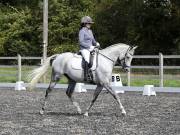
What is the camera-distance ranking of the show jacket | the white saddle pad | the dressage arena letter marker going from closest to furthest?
1. the show jacket
2. the white saddle pad
3. the dressage arena letter marker

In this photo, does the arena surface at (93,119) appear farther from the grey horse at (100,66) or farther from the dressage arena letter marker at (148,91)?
the dressage arena letter marker at (148,91)

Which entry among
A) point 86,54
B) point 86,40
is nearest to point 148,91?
point 86,54

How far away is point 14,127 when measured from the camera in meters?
10.7

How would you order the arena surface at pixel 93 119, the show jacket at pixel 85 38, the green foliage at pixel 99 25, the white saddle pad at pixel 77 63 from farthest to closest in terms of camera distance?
the green foliage at pixel 99 25, the white saddle pad at pixel 77 63, the show jacket at pixel 85 38, the arena surface at pixel 93 119

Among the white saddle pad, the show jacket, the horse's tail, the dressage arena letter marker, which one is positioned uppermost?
the show jacket

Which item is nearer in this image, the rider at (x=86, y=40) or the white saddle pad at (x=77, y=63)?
the rider at (x=86, y=40)

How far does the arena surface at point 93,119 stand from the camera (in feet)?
33.2

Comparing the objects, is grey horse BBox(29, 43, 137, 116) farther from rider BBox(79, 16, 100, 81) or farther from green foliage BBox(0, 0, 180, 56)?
green foliage BBox(0, 0, 180, 56)

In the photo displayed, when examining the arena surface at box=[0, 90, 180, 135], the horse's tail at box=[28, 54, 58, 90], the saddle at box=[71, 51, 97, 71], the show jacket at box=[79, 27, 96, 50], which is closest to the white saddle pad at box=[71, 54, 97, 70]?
the saddle at box=[71, 51, 97, 71]

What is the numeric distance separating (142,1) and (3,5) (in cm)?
1561

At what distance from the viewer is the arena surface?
33.2ft

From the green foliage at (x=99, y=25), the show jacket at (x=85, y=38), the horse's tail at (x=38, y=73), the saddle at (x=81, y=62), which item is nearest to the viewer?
the show jacket at (x=85, y=38)

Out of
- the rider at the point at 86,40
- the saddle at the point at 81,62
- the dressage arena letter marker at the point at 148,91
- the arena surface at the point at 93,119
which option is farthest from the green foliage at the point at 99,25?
the rider at the point at 86,40

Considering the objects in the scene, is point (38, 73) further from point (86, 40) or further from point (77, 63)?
point (86, 40)
